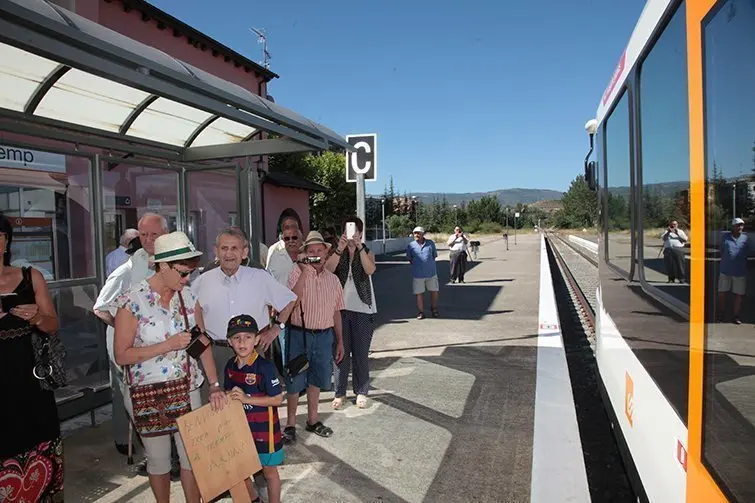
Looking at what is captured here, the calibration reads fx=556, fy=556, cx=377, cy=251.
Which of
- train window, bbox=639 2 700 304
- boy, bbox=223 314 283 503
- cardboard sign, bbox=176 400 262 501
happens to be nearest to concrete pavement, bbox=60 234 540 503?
boy, bbox=223 314 283 503

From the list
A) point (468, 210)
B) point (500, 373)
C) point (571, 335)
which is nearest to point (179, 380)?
point (500, 373)

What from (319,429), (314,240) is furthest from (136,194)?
(319,429)

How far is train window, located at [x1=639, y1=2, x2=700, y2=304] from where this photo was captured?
7.20 feet

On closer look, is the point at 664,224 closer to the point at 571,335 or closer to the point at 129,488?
the point at 129,488

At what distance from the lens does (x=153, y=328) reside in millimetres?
2969

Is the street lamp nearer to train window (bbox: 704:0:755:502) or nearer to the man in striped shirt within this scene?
the man in striped shirt

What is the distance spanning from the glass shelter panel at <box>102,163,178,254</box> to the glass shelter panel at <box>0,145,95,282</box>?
42 centimetres

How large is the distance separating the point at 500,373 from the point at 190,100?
4.60m

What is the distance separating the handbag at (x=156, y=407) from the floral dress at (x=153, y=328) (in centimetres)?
4

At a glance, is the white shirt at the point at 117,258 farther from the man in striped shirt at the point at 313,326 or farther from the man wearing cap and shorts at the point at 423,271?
the man wearing cap and shorts at the point at 423,271

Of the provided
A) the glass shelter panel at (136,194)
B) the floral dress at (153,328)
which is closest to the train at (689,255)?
the floral dress at (153,328)

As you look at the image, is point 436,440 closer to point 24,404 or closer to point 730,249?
point 24,404

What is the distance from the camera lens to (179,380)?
3.07 meters

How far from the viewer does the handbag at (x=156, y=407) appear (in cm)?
298
